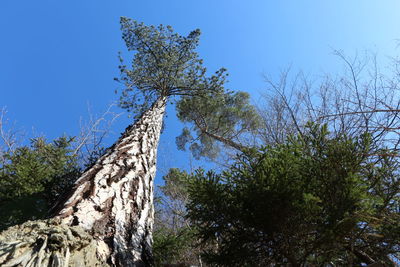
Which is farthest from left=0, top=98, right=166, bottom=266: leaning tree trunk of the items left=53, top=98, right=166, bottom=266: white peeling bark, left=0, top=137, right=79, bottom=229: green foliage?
left=0, top=137, right=79, bottom=229: green foliage

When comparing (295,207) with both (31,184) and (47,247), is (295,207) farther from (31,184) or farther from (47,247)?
(31,184)

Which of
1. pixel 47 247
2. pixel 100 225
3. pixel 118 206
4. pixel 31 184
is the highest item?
pixel 31 184

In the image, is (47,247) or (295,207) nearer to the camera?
(47,247)

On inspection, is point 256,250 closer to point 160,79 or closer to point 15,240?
point 15,240

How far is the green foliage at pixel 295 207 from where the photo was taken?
2398 millimetres

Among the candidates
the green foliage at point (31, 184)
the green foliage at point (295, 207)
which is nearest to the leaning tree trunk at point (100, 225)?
the green foliage at point (295, 207)

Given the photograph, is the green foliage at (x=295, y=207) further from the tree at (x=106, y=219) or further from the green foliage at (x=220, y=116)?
the green foliage at (x=220, y=116)

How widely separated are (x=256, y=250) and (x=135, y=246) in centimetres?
121

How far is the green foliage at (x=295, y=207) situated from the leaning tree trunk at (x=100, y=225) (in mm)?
650

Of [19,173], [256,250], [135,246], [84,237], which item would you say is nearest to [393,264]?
[256,250]

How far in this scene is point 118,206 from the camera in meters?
2.50

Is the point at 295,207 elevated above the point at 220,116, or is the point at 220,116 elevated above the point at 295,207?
the point at 220,116

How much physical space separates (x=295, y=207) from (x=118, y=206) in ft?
5.21

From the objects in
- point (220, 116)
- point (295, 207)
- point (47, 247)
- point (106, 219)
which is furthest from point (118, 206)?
point (220, 116)
